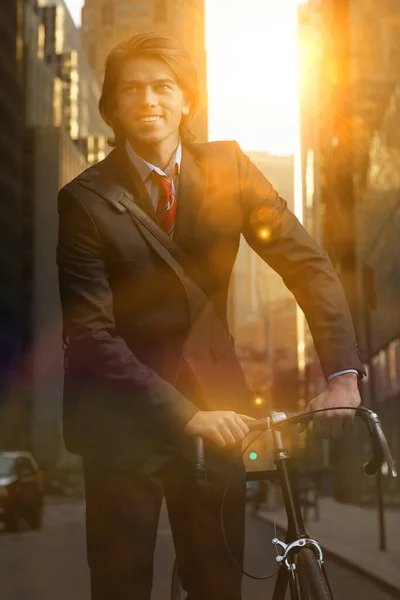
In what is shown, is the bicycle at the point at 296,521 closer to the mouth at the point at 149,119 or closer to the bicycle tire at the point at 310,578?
the bicycle tire at the point at 310,578

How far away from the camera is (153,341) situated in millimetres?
3295

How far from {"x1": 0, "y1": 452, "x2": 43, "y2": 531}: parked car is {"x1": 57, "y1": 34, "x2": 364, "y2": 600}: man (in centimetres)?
1740

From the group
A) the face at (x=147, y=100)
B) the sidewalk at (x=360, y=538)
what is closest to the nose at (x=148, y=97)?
the face at (x=147, y=100)

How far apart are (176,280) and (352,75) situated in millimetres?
30899

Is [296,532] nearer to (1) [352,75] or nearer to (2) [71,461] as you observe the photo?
(1) [352,75]

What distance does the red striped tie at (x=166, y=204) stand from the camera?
3.41 meters

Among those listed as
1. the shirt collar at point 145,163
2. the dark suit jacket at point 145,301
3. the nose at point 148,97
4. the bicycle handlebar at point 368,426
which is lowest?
the bicycle handlebar at point 368,426

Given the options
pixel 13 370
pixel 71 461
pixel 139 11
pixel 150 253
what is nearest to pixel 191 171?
pixel 150 253

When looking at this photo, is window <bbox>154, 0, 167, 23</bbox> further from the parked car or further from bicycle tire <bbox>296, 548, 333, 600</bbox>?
the parked car

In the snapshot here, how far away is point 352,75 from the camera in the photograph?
33188 mm

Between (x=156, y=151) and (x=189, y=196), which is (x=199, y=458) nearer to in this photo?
(x=189, y=196)

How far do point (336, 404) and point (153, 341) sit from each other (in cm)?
57

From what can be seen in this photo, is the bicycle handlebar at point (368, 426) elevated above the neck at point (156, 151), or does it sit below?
below

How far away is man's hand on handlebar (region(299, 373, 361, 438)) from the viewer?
3004mm
